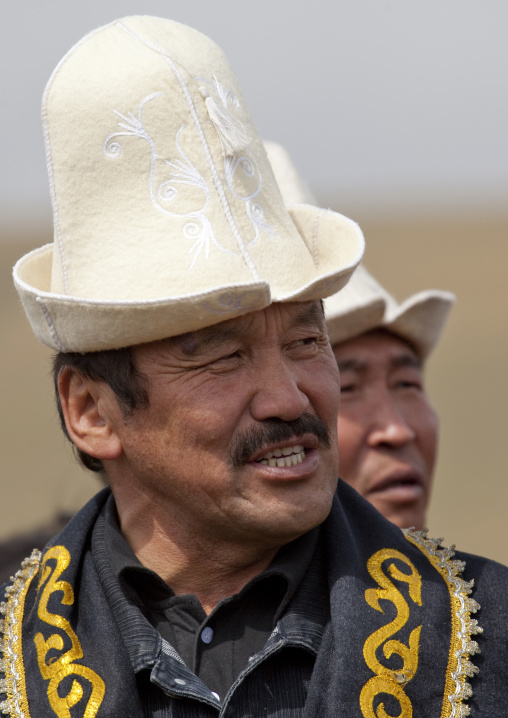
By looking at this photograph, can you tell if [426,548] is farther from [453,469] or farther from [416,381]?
[453,469]

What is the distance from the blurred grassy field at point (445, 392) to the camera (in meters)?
14.1

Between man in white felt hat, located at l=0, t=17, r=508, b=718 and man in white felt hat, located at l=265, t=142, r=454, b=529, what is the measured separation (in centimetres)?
162

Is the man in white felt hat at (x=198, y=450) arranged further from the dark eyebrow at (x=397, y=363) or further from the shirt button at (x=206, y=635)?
the dark eyebrow at (x=397, y=363)

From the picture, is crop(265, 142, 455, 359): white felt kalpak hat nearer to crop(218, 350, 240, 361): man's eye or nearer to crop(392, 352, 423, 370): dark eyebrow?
crop(392, 352, 423, 370): dark eyebrow

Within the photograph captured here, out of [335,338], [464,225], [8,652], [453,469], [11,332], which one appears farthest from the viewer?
[464,225]

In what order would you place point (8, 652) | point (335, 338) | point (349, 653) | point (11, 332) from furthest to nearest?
point (11, 332), point (335, 338), point (8, 652), point (349, 653)

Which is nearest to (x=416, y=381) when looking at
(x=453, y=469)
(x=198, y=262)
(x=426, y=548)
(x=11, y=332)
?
(x=426, y=548)

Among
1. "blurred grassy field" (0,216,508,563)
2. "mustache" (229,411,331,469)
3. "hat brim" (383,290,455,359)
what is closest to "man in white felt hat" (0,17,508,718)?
"mustache" (229,411,331,469)

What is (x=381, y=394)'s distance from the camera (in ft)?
17.1

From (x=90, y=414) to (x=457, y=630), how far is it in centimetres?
122

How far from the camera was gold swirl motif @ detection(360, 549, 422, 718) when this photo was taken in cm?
299

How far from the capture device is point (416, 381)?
5375mm

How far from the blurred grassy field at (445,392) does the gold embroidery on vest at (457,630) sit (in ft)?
4.26

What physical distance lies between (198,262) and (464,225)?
124ft
